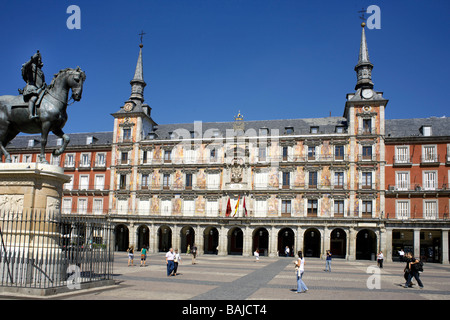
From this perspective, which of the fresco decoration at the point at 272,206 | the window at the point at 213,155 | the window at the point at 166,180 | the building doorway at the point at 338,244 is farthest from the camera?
the window at the point at 166,180

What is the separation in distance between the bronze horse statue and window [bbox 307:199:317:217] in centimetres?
3732

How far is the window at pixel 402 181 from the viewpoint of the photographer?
45031mm

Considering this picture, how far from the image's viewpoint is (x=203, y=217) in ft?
161

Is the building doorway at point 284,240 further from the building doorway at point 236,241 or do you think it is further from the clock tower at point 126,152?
the clock tower at point 126,152

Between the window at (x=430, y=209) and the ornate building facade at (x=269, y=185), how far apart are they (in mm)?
106

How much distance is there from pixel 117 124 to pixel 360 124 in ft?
99.1

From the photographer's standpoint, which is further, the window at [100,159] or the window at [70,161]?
the window at [70,161]

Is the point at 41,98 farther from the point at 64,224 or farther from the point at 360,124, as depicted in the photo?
the point at 360,124

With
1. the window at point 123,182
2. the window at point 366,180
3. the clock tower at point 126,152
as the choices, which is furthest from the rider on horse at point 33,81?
the window at point 123,182

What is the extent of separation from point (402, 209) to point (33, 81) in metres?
41.1

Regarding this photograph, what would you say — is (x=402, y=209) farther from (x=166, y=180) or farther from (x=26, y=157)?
(x=26, y=157)
